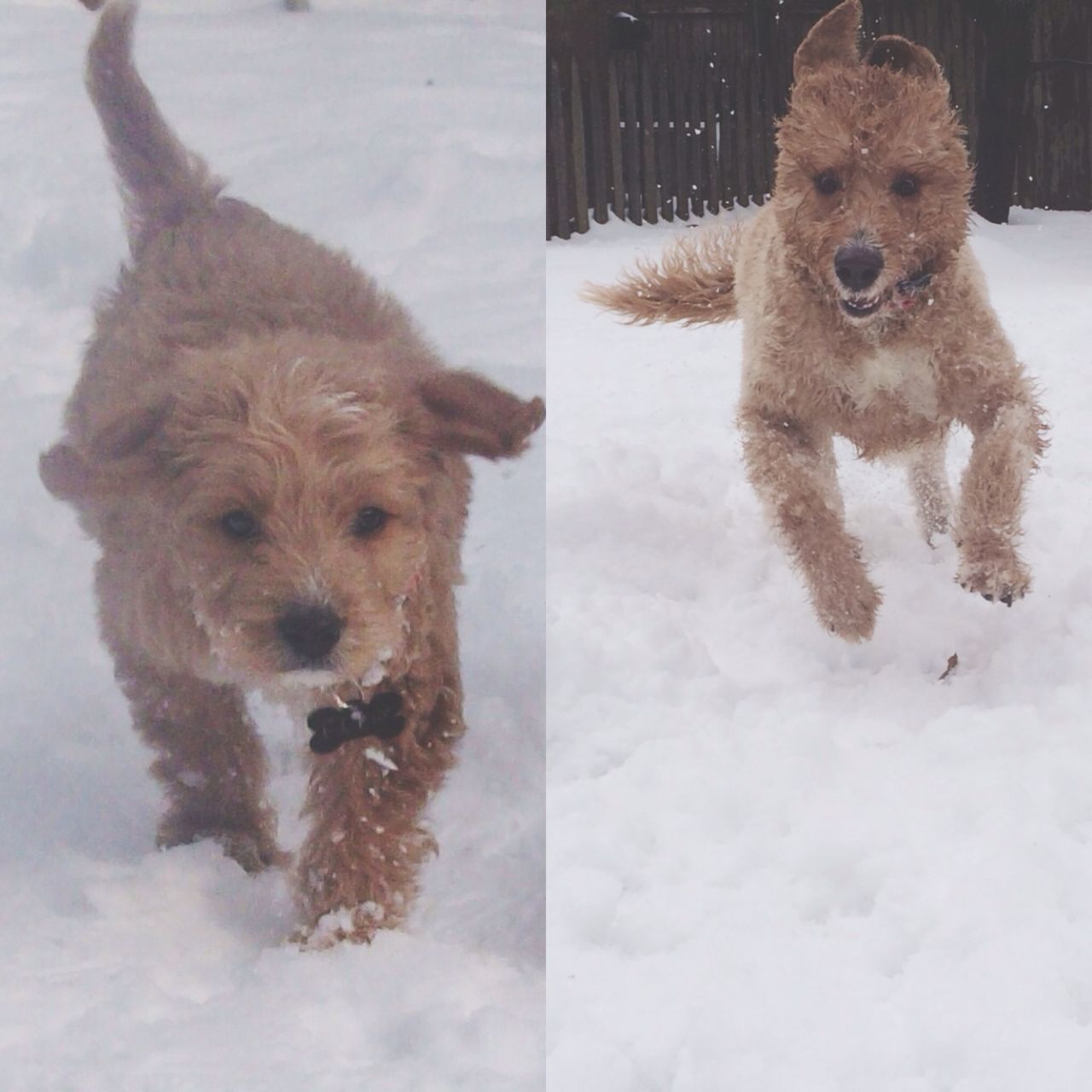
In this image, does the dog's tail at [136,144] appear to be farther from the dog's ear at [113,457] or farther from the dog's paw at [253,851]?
the dog's paw at [253,851]

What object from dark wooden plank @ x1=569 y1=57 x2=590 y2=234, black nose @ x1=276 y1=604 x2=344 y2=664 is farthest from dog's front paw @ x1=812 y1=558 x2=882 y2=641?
dark wooden plank @ x1=569 y1=57 x2=590 y2=234

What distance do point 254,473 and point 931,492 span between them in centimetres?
170

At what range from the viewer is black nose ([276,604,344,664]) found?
100cm

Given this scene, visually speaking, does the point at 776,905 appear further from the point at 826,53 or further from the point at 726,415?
the point at 726,415

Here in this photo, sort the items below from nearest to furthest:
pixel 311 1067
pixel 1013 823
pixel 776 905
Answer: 1. pixel 311 1067
2. pixel 776 905
3. pixel 1013 823

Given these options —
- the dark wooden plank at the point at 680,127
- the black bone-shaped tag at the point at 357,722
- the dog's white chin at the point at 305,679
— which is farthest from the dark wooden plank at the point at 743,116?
the dog's white chin at the point at 305,679

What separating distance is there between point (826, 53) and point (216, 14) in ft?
3.54

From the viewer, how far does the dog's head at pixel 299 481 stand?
1009 mm

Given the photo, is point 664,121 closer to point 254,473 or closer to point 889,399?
point 889,399

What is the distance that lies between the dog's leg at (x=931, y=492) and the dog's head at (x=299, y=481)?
5.06 ft

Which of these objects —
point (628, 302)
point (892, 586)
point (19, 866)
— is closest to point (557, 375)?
point (628, 302)

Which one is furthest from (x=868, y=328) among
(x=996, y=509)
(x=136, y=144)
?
(x=136, y=144)

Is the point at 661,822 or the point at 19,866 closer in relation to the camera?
the point at 19,866

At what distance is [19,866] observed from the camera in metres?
1.08
